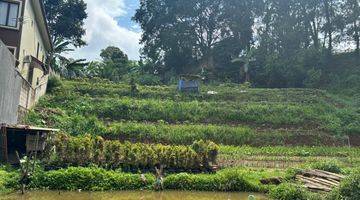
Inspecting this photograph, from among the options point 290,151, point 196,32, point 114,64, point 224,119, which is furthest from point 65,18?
point 290,151

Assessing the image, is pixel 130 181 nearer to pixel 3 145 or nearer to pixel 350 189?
pixel 3 145

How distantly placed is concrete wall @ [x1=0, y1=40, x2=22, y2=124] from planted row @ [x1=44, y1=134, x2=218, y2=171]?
2.53m

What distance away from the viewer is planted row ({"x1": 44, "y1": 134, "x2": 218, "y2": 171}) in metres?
20.1

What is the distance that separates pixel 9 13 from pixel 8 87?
8111 mm

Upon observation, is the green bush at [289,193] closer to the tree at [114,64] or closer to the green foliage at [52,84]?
the green foliage at [52,84]

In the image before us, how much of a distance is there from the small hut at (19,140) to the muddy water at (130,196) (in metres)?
2.80

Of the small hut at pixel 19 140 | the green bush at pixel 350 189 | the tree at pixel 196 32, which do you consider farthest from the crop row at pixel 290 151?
the tree at pixel 196 32

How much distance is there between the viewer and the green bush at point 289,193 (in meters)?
16.9

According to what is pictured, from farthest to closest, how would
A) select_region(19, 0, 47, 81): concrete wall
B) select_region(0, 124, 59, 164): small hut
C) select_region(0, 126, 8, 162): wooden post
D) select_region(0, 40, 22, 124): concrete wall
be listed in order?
select_region(19, 0, 47, 81): concrete wall
select_region(0, 124, 59, 164): small hut
select_region(0, 126, 8, 162): wooden post
select_region(0, 40, 22, 124): concrete wall

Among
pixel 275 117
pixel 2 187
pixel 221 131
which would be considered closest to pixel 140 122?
pixel 221 131

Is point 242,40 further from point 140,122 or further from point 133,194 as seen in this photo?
point 133,194

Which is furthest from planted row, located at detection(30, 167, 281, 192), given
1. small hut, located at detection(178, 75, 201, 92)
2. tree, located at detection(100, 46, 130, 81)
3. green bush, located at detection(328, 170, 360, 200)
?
tree, located at detection(100, 46, 130, 81)

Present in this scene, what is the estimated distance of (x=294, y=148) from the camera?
32.1 m

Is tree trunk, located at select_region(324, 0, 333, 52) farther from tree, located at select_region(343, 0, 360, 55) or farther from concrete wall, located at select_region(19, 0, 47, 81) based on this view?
concrete wall, located at select_region(19, 0, 47, 81)
